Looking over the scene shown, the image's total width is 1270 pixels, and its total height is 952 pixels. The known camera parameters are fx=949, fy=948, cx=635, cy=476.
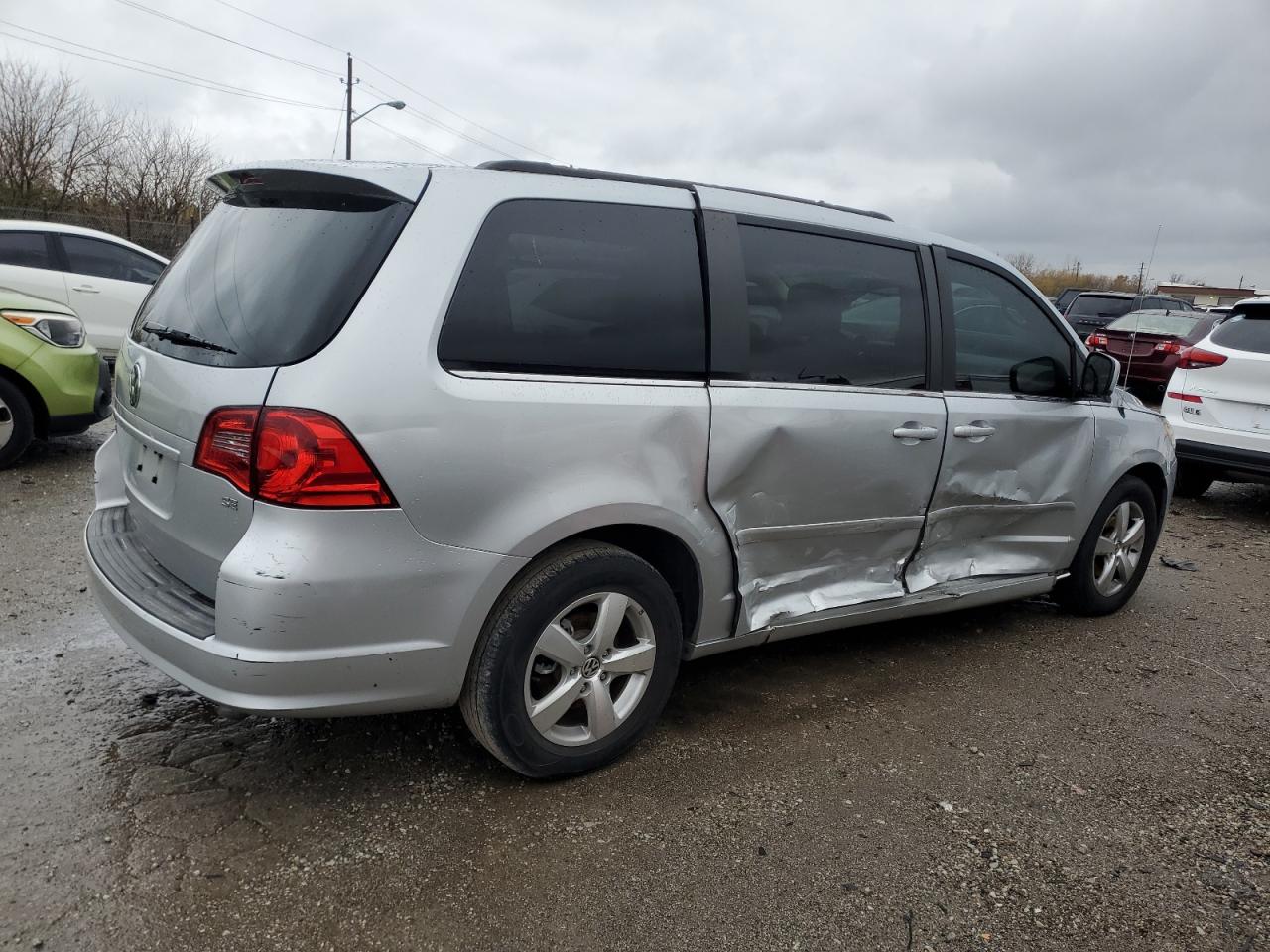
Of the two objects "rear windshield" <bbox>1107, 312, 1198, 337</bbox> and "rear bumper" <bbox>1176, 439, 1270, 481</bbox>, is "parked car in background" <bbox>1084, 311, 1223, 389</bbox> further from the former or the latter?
"rear bumper" <bbox>1176, 439, 1270, 481</bbox>

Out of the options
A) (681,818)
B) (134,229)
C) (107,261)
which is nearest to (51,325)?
(107,261)

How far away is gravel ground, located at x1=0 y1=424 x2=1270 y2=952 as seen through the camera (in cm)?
231

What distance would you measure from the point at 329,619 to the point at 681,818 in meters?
1.18

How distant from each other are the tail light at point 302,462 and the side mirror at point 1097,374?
10.9 feet

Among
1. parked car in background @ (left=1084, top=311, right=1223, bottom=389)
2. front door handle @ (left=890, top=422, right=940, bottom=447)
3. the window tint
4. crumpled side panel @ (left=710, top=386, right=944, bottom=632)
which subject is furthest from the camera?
parked car in background @ (left=1084, top=311, right=1223, bottom=389)

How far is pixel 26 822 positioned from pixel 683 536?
1958 millimetres

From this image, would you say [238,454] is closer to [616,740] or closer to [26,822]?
[26,822]

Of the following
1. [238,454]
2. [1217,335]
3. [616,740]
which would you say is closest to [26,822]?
[238,454]

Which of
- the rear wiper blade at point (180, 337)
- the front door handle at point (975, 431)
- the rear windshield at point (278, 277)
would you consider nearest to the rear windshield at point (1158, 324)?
the front door handle at point (975, 431)

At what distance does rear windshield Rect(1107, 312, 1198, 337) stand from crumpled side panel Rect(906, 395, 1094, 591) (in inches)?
427

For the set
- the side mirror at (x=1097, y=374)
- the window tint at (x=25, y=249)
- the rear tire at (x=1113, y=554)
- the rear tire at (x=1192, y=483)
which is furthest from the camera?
the window tint at (x=25, y=249)

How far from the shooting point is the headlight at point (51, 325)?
603 centimetres

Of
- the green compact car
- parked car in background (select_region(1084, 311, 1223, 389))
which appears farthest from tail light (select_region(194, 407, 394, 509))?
parked car in background (select_region(1084, 311, 1223, 389))

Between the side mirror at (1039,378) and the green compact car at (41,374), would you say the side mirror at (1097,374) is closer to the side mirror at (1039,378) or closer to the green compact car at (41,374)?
the side mirror at (1039,378)
